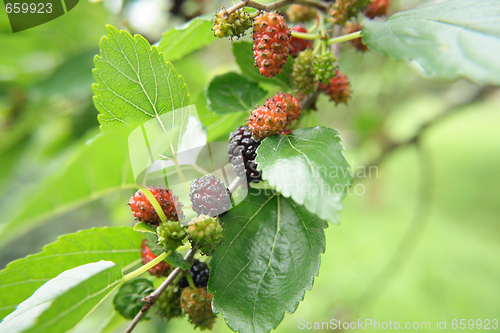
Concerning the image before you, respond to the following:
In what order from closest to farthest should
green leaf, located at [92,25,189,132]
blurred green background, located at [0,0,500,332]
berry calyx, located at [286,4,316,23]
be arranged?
green leaf, located at [92,25,189,132] → berry calyx, located at [286,4,316,23] → blurred green background, located at [0,0,500,332]

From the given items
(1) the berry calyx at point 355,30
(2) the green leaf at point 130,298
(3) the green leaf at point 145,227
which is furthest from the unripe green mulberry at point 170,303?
(1) the berry calyx at point 355,30

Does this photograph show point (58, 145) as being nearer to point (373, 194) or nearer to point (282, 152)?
point (282, 152)

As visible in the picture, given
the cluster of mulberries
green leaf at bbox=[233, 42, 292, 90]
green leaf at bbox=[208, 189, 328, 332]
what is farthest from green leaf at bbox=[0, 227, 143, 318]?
green leaf at bbox=[233, 42, 292, 90]

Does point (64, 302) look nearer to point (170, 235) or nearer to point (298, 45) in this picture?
point (170, 235)

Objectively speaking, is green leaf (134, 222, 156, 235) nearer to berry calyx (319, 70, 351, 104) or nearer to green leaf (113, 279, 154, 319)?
green leaf (113, 279, 154, 319)

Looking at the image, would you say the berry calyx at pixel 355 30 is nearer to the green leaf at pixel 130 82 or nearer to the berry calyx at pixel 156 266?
the green leaf at pixel 130 82

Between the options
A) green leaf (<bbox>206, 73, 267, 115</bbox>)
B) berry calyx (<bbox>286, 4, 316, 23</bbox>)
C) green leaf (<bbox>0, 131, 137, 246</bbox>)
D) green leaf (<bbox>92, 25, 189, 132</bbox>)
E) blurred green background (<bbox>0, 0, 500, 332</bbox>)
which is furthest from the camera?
blurred green background (<bbox>0, 0, 500, 332</bbox>)

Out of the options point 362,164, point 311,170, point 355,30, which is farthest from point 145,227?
point 362,164
